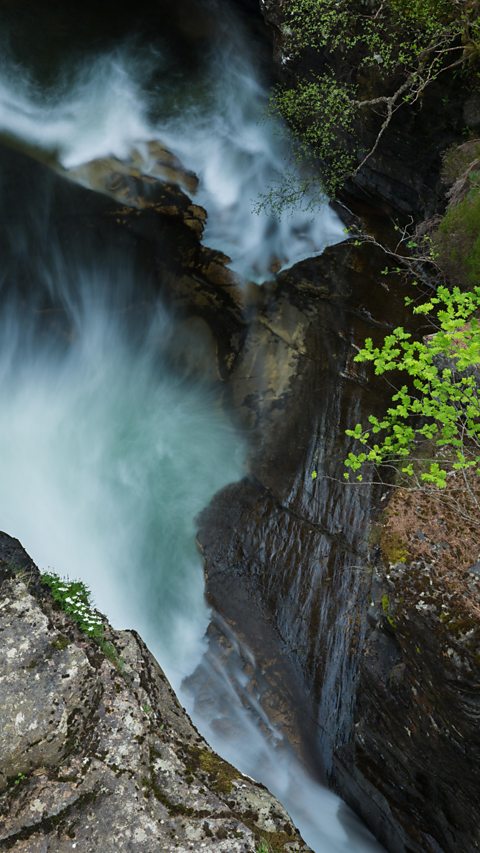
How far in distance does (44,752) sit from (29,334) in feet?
22.3

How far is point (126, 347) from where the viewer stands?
1009 cm

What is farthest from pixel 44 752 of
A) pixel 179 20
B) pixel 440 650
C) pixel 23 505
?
pixel 179 20

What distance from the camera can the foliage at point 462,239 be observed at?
24.2 ft

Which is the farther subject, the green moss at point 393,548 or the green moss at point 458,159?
the green moss at point 458,159

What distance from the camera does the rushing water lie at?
28.2 ft

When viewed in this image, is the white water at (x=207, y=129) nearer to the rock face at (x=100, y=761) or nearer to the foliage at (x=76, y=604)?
the foliage at (x=76, y=604)

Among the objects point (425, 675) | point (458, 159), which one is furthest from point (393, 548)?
point (458, 159)

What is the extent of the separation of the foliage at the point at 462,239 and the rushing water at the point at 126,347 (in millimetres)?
2685

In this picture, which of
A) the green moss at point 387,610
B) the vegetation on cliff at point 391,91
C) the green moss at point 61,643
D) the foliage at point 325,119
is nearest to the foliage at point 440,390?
the vegetation on cliff at point 391,91

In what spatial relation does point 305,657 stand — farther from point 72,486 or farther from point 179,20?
point 179,20

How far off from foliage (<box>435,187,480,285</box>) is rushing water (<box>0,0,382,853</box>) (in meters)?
2.69

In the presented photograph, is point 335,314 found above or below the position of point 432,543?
above

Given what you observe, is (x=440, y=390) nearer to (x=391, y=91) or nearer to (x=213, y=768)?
(x=213, y=768)

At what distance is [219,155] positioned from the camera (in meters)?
10.6
